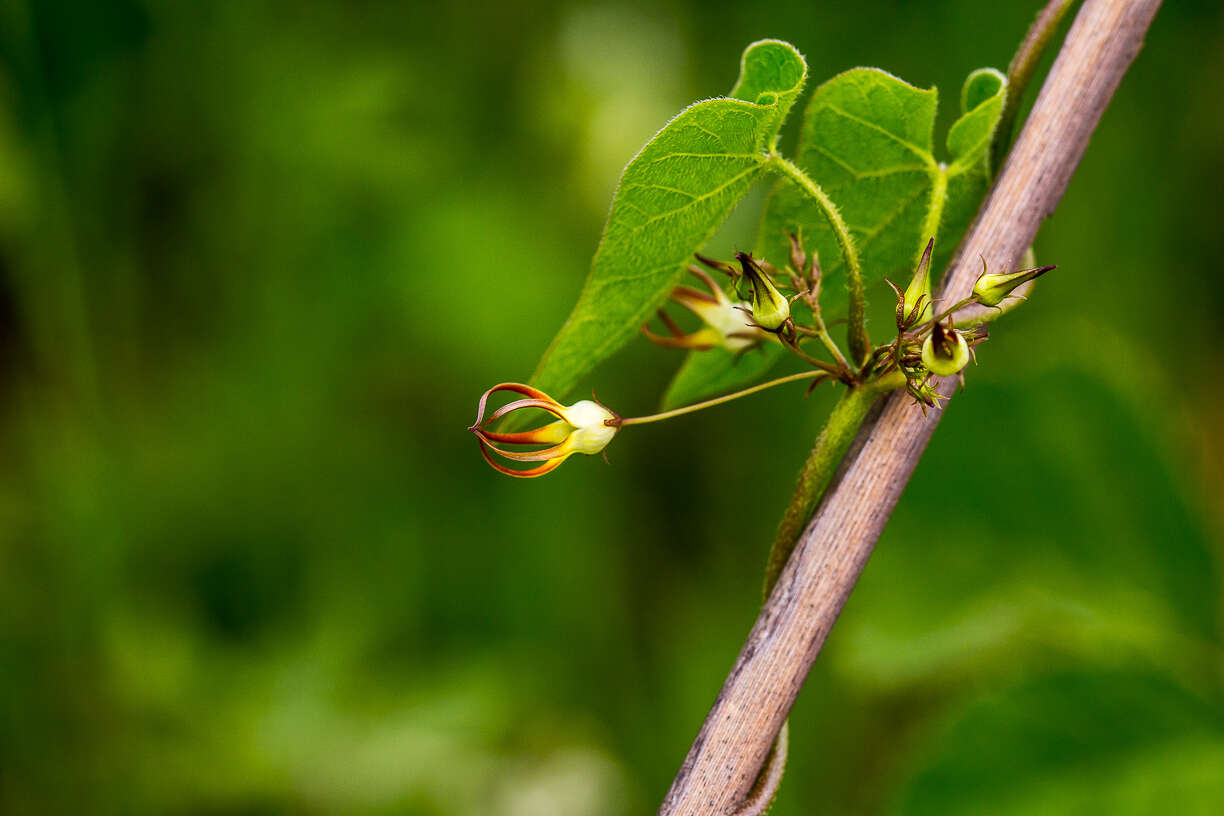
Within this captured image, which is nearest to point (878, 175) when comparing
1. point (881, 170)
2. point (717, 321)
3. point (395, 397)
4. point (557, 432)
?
point (881, 170)

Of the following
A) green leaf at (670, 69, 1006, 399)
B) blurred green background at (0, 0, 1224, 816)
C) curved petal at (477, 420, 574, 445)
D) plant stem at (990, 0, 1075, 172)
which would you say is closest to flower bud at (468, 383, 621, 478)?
curved petal at (477, 420, 574, 445)

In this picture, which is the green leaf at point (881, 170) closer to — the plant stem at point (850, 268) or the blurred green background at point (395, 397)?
the plant stem at point (850, 268)

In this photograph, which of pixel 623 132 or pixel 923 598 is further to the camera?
pixel 623 132

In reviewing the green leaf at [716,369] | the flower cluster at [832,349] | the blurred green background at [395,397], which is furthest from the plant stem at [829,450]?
the blurred green background at [395,397]

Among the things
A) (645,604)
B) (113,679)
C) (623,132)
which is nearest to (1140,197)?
(623,132)

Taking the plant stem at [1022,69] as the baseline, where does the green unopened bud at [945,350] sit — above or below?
below

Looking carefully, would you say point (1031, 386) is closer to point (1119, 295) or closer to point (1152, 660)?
point (1152, 660)

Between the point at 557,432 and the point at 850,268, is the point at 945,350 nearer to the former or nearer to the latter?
the point at 850,268
